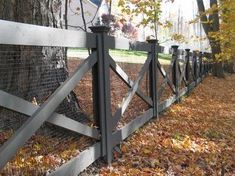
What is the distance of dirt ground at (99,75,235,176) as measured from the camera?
5070 mm

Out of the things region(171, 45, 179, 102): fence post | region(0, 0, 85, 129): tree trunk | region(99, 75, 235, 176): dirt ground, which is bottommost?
region(99, 75, 235, 176): dirt ground

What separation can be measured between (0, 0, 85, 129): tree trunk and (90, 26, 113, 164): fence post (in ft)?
1.14

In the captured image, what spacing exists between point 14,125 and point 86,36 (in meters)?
1.20

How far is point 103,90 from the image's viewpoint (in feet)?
15.8

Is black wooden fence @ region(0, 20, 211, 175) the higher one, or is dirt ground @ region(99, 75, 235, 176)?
black wooden fence @ region(0, 20, 211, 175)

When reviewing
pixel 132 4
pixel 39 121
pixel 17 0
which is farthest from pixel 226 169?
pixel 132 4

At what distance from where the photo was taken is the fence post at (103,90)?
475cm

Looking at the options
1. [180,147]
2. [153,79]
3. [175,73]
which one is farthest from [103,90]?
[175,73]

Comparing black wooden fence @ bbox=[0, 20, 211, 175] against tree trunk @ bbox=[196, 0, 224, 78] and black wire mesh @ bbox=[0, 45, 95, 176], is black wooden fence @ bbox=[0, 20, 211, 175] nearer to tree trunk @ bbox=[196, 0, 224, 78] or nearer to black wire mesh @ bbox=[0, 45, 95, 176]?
black wire mesh @ bbox=[0, 45, 95, 176]

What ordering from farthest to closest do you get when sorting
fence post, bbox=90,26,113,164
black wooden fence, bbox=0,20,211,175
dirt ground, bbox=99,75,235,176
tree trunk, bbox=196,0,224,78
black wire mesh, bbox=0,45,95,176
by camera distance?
tree trunk, bbox=196,0,224,78 < dirt ground, bbox=99,75,235,176 < fence post, bbox=90,26,113,164 < black wire mesh, bbox=0,45,95,176 < black wooden fence, bbox=0,20,211,175

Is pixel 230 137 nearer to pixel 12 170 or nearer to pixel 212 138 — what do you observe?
pixel 212 138

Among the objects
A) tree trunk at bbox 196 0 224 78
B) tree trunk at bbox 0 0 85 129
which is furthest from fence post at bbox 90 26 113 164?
tree trunk at bbox 196 0 224 78

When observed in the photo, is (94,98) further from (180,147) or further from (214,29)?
(214,29)

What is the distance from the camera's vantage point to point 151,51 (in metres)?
7.88
